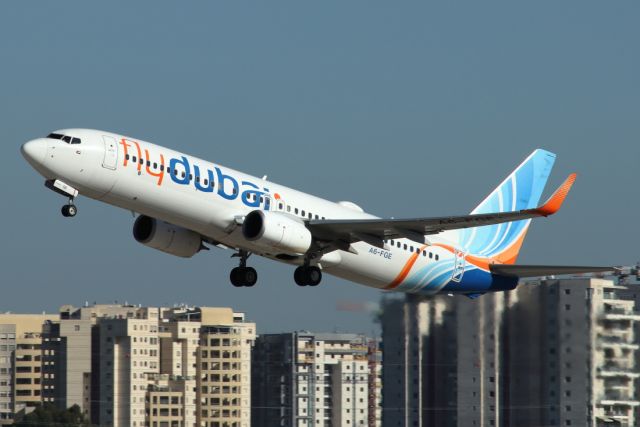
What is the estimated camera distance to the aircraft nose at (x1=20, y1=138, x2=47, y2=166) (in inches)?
1656

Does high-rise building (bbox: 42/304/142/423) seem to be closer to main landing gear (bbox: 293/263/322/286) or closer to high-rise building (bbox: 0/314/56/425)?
high-rise building (bbox: 0/314/56/425)

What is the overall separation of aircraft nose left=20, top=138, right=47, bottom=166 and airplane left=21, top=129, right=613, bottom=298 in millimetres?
41

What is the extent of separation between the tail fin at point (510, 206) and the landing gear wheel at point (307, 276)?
7.90m

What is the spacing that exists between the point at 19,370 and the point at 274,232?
10564 centimetres

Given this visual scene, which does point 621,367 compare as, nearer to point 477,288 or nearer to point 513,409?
point 513,409

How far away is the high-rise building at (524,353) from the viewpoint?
45031 mm

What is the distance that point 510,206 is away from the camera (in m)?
56.9

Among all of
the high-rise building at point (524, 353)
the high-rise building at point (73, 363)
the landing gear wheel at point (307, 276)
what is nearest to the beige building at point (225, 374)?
the high-rise building at point (73, 363)

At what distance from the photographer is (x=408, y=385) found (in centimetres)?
5450

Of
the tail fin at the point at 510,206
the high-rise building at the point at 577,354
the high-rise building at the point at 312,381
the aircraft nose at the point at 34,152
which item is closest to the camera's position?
the aircraft nose at the point at 34,152

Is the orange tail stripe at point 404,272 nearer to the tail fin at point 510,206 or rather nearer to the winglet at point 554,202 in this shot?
the tail fin at point 510,206

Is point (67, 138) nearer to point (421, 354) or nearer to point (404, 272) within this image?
point (404, 272)

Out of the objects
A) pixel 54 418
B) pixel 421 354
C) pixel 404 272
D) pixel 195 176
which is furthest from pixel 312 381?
pixel 195 176

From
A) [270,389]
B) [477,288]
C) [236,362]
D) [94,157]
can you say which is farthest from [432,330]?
[236,362]
